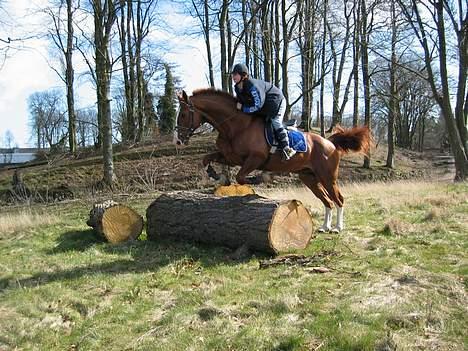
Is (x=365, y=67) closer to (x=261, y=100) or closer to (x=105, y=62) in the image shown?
(x=105, y=62)

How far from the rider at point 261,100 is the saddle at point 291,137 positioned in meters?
0.08

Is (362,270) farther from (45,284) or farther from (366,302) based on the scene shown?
(45,284)

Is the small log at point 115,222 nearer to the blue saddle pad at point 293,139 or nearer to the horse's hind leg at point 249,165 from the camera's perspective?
the horse's hind leg at point 249,165

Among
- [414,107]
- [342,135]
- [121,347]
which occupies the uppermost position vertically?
[414,107]

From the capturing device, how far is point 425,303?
203 inches

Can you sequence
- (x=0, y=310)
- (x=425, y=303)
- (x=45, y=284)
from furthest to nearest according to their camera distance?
(x=45, y=284), (x=0, y=310), (x=425, y=303)

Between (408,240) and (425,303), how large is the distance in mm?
3247

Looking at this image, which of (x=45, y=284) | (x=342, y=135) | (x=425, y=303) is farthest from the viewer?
(x=342, y=135)

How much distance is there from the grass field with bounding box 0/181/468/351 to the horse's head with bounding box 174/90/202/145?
1.85 metres

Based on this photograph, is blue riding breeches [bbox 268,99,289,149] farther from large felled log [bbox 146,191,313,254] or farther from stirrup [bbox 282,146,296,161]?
large felled log [bbox 146,191,313,254]

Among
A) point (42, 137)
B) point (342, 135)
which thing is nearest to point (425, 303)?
point (342, 135)

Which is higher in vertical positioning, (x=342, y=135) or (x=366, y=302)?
(x=342, y=135)

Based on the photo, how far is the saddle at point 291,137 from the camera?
27.5 ft

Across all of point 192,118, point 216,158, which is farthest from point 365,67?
point 192,118
